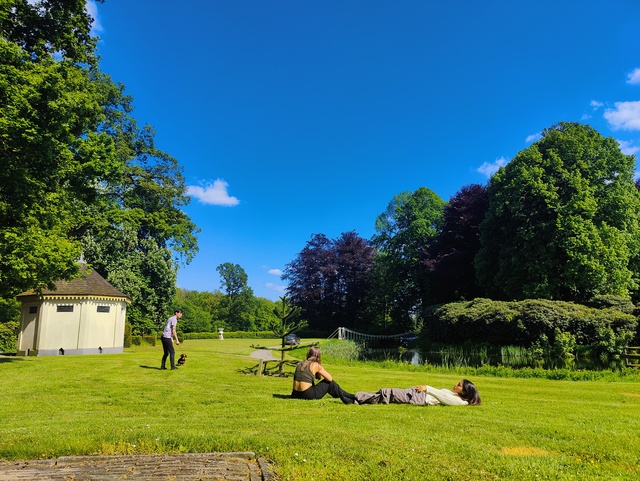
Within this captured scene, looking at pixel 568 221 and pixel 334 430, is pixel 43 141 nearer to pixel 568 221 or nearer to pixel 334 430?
pixel 334 430

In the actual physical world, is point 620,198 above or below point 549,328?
above

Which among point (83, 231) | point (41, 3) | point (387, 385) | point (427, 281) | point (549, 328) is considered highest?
point (41, 3)

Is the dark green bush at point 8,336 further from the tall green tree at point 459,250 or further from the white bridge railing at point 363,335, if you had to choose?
the tall green tree at point 459,250

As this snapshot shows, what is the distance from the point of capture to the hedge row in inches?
802

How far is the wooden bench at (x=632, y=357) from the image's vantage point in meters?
17.6

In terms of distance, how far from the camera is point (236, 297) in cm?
7600

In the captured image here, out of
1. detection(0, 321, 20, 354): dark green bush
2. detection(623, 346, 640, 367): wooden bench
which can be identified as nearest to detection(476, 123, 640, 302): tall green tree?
detection(623, 346, 640, 367): wooden bench

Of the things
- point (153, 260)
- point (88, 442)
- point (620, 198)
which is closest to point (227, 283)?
point (153, 260)

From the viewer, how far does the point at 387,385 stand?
12.7 meters

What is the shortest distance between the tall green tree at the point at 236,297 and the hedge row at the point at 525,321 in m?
48.1

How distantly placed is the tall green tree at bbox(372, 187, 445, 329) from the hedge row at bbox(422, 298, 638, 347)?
1639cm

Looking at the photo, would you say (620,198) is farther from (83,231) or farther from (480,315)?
(83,231)

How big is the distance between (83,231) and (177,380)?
25.1 m

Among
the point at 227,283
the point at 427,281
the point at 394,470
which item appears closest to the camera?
the point at 394,470
